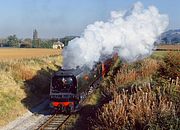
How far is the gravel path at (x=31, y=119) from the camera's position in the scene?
20.2 meters

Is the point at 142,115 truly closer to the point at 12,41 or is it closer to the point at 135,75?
the point at 135,75

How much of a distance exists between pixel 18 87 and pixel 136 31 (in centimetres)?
1052

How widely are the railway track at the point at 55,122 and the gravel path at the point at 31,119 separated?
543mm

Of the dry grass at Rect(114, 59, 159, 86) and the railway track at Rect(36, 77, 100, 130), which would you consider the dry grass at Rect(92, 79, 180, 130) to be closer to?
the railway track at Rect(36, 77, 100, 130)

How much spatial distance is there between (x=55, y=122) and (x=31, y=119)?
184 centimetres

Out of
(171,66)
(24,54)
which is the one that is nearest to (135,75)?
(171,66)

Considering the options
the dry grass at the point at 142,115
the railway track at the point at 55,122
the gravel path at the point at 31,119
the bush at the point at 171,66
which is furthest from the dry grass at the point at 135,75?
the dry grass at the point at 142,115

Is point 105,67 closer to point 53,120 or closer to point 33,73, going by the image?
point 33,73

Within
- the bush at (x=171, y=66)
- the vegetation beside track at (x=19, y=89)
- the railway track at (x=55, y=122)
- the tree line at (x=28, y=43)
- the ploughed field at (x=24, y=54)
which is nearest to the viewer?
the railway track at (x=55, y=122)

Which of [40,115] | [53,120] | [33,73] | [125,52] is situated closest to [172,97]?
[53,120]

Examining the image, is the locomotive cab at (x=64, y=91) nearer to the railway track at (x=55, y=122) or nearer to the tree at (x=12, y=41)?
the railway track at (x=55, y=122)

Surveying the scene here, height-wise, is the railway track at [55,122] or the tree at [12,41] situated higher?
the tree at [12,41]

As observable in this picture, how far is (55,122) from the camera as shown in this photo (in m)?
21.1

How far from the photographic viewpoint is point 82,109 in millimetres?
23312
